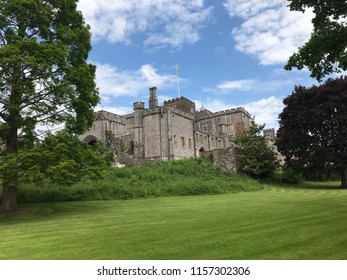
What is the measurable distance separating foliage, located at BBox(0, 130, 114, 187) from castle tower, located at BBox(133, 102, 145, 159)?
89.5 ft

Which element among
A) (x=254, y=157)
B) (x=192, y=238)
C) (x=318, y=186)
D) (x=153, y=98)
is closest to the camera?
(x=192, y=238)

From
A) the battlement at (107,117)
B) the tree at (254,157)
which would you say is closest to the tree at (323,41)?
the tree at (254,157)

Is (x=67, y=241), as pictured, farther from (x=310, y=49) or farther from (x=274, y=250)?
(x=310, y=49)

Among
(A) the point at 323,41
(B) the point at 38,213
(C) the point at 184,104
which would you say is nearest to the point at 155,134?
(C) the point at 184,104

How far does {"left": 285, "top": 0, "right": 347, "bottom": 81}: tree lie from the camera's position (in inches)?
408

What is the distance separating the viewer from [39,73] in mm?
13391

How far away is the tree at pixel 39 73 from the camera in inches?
513

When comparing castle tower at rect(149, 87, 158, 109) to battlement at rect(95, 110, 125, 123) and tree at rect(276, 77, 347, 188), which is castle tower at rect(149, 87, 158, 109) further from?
tree at rect(276, 77, 347, 188)

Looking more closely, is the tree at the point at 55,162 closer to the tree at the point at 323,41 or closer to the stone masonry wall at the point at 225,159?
the tree at the point at 323,41

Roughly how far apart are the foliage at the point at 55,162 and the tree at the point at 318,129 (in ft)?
66.6

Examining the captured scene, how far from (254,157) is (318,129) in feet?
19.9

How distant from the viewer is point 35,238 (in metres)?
8.32

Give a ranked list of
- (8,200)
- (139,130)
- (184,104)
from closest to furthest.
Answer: (8,200)
(139,130)
(184,104)

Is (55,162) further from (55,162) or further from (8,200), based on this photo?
(8,200)
